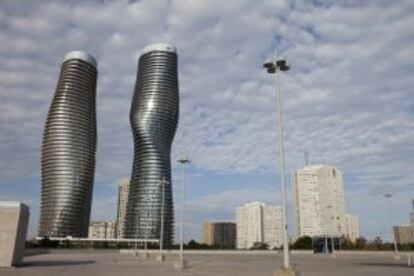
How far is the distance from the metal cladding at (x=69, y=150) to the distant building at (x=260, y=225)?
7159 centimetres

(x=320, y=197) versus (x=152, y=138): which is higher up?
(x=152, y=138)

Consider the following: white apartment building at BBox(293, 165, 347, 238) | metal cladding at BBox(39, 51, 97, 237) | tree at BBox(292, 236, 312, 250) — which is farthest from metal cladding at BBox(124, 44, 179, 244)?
tree at BBox(292, 236, 312, 250)

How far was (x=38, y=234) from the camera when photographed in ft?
533

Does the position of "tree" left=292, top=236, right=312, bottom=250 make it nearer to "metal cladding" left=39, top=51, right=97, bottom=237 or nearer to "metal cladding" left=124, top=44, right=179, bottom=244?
"metal cladding" left=124, top=44, right=179, bottom=244

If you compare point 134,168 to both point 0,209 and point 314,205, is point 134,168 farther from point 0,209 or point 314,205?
point 0,209

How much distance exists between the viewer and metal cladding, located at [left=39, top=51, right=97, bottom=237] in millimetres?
149750

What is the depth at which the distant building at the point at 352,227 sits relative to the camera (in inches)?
6450

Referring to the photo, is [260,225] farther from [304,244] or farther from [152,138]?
[152,138]

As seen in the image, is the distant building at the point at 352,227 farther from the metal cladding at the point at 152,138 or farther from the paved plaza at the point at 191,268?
the paved plaza at the point at 191,268

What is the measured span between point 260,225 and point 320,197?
5346 cm

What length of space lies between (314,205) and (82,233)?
83.6 meters

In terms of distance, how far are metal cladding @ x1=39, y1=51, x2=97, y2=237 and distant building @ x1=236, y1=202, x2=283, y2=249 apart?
235ft

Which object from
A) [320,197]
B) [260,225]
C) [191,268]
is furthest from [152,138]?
[191,268]

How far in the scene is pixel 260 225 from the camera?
7490 inches
